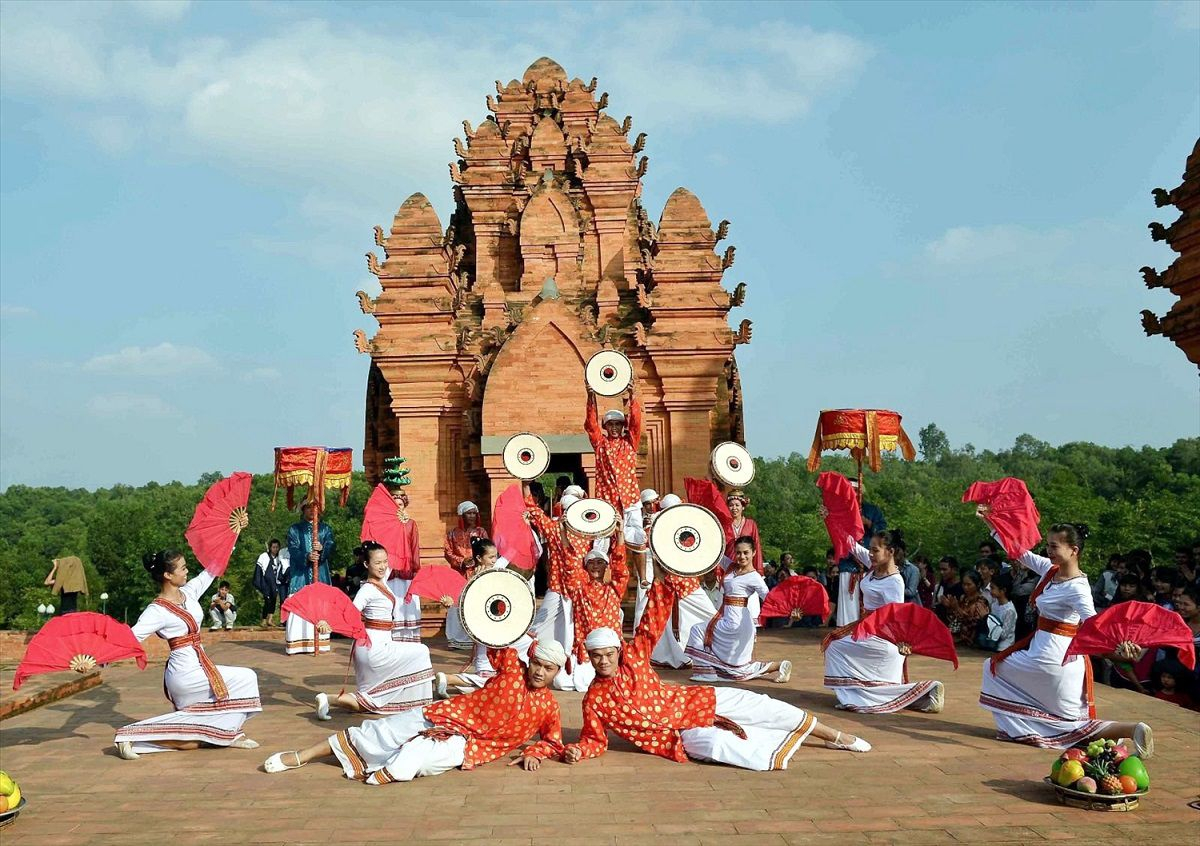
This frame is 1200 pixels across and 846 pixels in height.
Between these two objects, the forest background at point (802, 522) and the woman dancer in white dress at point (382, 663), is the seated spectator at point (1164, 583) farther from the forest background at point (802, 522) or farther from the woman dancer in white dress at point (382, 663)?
the forest background at point (802, 522)

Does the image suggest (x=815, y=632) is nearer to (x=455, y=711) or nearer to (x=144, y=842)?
(x=455, y=711)

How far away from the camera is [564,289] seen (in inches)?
634

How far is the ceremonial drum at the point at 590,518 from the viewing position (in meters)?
8.34

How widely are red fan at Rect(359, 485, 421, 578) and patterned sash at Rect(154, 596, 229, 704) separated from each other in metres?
2.80

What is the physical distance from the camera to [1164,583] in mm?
9234

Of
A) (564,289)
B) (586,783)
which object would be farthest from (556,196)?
(586,783)

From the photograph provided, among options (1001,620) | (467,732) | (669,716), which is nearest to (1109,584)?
(1001,620)

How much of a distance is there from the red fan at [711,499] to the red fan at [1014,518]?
3.35 meters

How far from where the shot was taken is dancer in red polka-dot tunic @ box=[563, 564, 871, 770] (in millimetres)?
6039

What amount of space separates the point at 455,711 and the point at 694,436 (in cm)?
945

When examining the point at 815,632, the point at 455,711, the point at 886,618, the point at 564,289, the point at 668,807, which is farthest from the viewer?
the point at 564,289

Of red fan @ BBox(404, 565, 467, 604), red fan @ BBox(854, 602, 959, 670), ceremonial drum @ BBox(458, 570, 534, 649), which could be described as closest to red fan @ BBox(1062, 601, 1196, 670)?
red fan @ BBox(854, 602, 959, 670)

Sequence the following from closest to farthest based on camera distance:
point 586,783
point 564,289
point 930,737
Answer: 1. point 586,783
2. point 930,737
3. point 564,289

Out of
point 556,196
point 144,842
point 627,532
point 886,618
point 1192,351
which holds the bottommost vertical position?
point 144,842
